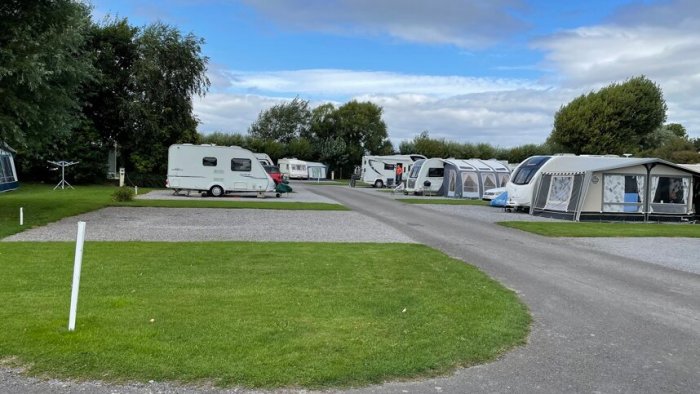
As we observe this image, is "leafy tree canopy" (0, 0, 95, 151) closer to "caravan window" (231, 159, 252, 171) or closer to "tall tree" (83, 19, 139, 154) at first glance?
→ "caravan window" (231, 159, 252, 171)

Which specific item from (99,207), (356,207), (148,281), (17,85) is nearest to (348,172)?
(356,207)

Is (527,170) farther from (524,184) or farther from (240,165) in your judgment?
(240,165)

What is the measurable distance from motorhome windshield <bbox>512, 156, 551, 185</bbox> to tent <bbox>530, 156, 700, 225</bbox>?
56.6 inches

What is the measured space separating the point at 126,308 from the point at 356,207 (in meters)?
19.3

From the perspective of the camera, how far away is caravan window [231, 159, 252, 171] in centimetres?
2986

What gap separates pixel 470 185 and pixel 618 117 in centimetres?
2287

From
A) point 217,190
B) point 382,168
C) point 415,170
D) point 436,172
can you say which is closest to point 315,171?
point 382,168

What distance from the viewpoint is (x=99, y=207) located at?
21125 mm

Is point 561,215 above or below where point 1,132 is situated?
below

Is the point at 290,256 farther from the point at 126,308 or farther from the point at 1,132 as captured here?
the point at 1,132

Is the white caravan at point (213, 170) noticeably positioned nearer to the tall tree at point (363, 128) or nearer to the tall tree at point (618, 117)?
the tall tree at point (618, 117)

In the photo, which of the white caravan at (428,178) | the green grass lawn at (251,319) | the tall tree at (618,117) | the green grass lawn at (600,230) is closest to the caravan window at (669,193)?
the green grass lawn at (600,230)

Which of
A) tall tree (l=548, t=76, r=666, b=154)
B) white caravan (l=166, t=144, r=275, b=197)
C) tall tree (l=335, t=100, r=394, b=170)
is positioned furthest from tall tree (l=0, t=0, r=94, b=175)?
tall tree (l=335, t=100, r=394, b=170)

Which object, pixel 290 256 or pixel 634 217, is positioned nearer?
pixel 290 256
